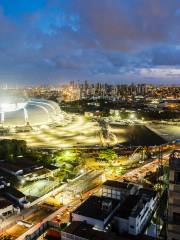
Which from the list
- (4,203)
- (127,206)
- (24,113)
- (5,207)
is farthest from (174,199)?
(24,113)

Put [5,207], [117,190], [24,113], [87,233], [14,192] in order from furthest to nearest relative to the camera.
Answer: [24,113] < [14,192] < [117,190] < [5,207] < [87,233]

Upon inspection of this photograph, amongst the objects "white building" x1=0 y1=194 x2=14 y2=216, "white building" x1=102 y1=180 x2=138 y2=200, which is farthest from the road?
"white building" x1=102 y1=180 x2=138 y2=200

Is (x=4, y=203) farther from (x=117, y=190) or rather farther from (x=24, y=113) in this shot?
(x=24, y=113)

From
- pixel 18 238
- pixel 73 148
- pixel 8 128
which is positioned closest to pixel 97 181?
pixel 18 238

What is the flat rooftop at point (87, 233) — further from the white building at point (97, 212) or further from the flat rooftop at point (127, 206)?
the flat rooftop at point (127, 206)

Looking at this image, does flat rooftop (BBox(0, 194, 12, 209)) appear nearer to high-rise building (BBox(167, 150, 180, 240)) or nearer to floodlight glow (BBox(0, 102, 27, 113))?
high-rise building (BBox(167, 150, 180, 240))

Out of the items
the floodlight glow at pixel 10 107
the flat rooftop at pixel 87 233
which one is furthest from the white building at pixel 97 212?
the floodlight glow at pixel 10 107

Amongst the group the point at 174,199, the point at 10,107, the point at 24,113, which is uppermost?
the point at 10,107

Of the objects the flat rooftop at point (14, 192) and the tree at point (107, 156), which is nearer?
the flat rooftop at point (14, 192)
